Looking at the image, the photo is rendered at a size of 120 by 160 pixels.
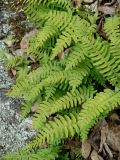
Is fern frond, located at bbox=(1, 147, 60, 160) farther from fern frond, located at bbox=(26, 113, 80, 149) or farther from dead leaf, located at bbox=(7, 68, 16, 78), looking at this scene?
dead leaf, located at bbox=(7, 68, 16, 78)

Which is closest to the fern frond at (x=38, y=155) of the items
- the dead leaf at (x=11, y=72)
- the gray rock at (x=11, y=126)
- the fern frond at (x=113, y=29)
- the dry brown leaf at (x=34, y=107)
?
the gray rock at (x=11, y=126)

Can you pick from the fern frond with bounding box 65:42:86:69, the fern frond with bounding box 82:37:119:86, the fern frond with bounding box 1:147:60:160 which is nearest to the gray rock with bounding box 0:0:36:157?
the fern frond with bounding box 1:147:60:160

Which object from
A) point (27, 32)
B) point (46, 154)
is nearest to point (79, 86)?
point (46, 154)

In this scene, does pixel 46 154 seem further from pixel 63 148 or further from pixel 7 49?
pixel 7 49

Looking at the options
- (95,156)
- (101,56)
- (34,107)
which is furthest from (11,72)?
(95,156)

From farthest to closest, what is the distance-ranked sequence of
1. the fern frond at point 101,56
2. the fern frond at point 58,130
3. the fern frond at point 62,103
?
the fern frond at point 62,103 → the fern frond at point 101,56 → the fern frond at point 58,130

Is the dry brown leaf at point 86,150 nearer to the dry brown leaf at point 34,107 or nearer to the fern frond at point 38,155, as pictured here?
the fern frond at point 38,155

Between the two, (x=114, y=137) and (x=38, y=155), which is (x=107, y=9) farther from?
(x=38, y=155)

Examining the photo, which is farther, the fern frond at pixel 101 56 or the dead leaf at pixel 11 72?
the dead leaf at pixel 11 72
